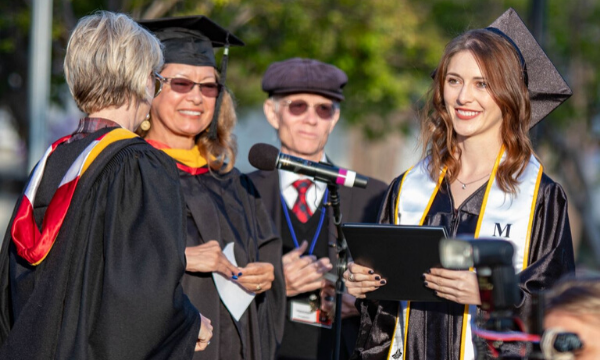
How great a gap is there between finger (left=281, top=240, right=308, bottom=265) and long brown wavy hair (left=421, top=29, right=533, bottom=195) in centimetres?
101

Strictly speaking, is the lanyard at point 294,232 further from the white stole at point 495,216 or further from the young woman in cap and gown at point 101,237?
the young woman in cap and gown at point 101,237

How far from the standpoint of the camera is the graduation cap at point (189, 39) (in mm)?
4387

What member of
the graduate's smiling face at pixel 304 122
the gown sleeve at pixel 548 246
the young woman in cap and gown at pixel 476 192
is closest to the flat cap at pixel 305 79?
the graduate's smiling face at pixel 304 122

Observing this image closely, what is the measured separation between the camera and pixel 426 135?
4090mm

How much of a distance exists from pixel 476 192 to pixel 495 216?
169 mm

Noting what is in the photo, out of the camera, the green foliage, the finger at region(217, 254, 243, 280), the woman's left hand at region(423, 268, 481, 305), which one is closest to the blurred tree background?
the green foliage

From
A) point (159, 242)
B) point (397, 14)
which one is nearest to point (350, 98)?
point (397, 14)

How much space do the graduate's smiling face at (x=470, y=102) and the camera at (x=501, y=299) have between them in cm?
161

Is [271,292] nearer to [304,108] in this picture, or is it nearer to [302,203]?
[302,203]

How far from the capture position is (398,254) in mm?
3357

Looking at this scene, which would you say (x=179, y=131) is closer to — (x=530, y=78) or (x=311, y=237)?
(x=311, y=237)

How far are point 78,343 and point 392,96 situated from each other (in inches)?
413

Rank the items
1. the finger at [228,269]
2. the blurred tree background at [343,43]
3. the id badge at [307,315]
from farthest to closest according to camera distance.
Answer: the blurred tree background at [343,43]
the id badge at [307,315]
the finger at [228,269]

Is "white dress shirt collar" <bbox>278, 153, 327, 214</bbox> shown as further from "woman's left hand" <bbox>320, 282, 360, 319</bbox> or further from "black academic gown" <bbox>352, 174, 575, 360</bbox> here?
"black academic gown" <bbox>352, 174, 575, 360</bbox>
